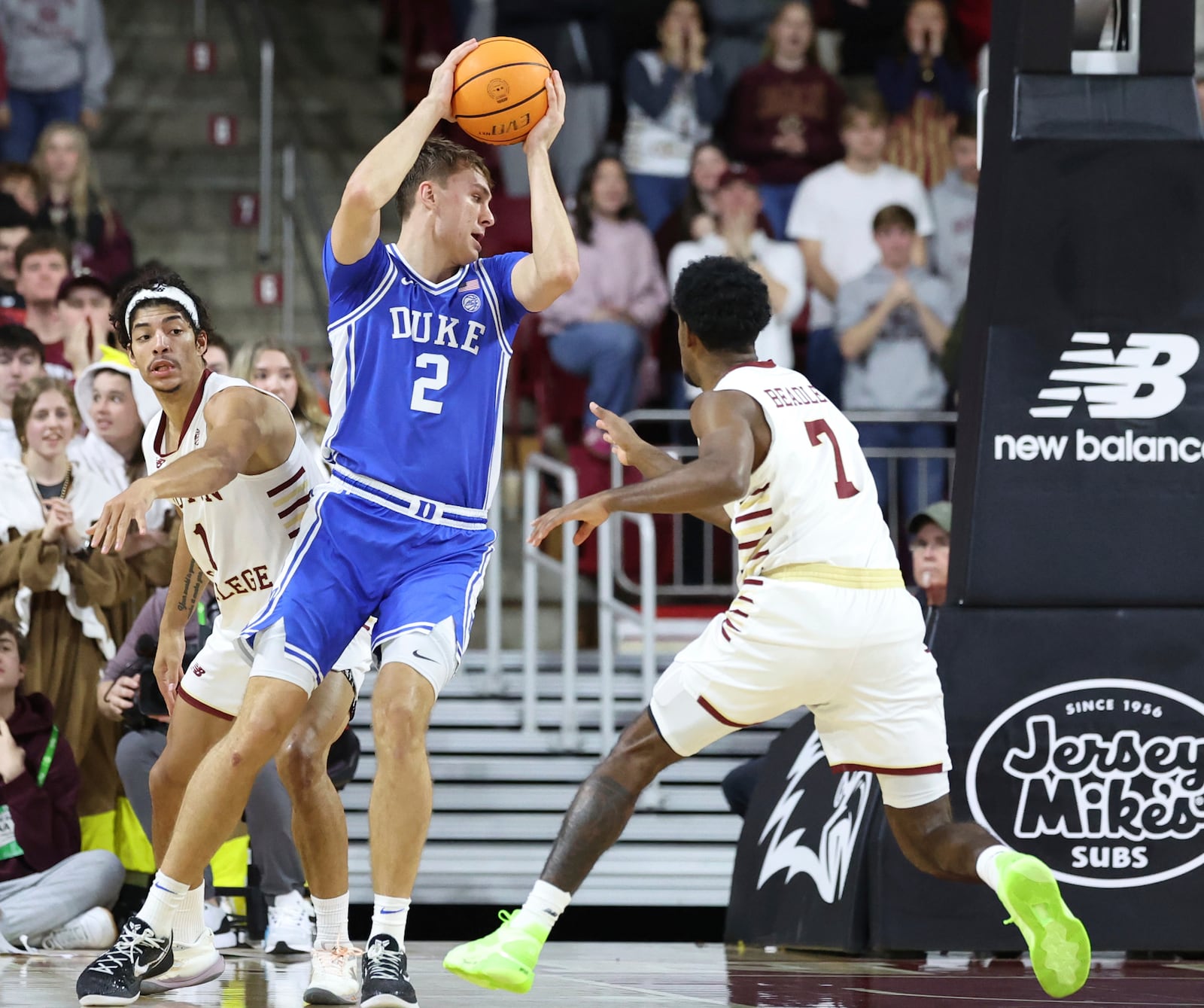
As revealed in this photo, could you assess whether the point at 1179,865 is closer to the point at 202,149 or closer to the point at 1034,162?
the point at 1034,162

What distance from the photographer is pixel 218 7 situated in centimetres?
1625

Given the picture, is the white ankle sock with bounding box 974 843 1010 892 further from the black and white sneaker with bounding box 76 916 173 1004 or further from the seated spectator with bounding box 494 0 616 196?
the seated spectator with bounding box 494 0 616 196

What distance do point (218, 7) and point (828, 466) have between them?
39.0 ft

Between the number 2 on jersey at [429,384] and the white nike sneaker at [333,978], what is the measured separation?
1.68 meters

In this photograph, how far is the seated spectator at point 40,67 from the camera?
13164 millimetres

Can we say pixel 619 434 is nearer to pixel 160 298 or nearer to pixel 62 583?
pixel 160 298

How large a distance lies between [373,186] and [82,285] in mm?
5144

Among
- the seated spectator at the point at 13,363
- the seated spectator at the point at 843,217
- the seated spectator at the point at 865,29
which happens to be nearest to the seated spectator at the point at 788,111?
the seated spectator at the point at 843,217

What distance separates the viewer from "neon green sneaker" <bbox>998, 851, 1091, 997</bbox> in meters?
5.42

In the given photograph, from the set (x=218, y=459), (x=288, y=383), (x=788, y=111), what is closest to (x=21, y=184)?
(x=288, y=383)

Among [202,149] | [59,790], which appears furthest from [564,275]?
[202,149]

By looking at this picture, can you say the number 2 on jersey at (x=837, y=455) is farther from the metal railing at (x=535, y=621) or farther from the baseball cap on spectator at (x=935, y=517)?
the metal railing at (x=535, y=621)

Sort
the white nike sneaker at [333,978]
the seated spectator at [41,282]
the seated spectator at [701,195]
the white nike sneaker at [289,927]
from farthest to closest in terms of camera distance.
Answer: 1. the seated spectator at [701,195]
2. the seated spectator at [41,282]
3. the white nike sneaker at [289,927]
4. the white nike sneaker at [333,978]

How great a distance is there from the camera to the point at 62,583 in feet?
28.9
